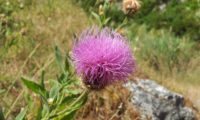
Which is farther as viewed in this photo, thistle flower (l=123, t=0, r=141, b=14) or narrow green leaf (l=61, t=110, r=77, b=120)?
thistle flower (l=123, t=0, r=141, b=14)

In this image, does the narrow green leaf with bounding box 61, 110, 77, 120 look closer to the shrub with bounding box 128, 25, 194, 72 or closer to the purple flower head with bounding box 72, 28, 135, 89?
the purple flower head with bounding box 72, 28, 135, 89

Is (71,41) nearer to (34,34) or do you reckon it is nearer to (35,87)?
(34,34)

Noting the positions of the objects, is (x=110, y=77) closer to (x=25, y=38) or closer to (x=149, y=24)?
(x=25, y=38)

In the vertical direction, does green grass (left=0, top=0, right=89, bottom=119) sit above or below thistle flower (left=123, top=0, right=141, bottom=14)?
below

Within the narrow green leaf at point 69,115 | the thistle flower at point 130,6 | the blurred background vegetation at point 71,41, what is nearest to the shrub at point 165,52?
the blurred background vegetation at point 71,41

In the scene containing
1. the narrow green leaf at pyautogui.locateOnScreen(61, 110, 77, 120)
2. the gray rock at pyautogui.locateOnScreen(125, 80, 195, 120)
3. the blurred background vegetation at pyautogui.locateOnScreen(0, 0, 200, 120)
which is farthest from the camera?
the gray rock at pyautogui.locateOnScreen(125, 80, 195, 120)

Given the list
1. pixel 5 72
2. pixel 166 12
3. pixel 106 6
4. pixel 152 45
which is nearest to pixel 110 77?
pixel 106 6

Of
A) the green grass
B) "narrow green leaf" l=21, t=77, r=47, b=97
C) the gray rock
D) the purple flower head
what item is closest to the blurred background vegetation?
the green grass

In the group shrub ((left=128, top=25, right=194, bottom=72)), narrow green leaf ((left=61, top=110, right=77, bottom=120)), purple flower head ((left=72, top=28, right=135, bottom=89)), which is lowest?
shrub ((left=128, top=25, right=194, bottom=72))
